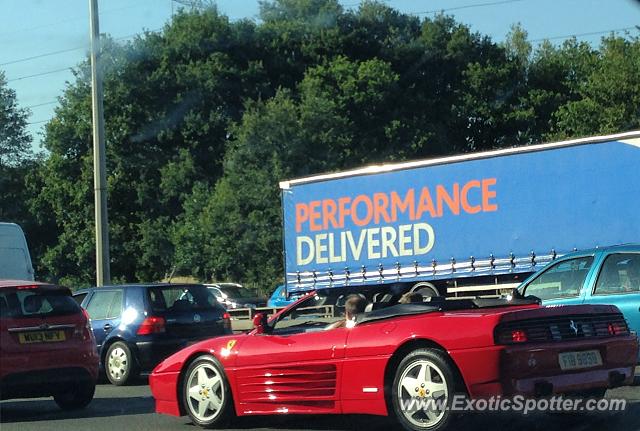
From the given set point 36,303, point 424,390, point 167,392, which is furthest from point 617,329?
point 36,303

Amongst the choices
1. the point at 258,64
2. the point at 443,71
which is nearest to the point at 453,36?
the point at 443,71

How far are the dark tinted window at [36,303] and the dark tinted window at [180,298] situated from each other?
10.6ft

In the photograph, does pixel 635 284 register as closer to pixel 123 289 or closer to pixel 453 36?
pixel 123 289

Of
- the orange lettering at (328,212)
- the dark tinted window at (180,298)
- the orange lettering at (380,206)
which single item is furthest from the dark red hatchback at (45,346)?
the orange lettering at (328,212)

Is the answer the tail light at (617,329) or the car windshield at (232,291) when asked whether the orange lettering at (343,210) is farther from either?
the tail light at (617,329)

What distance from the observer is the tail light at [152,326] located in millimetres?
14938

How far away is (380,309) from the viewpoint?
8.80 meters

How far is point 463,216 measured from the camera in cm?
2242

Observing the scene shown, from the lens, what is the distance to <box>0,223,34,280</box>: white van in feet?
58.1

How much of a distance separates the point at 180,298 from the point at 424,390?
26.5 feet

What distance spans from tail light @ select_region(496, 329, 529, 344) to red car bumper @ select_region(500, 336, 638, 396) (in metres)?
0.05

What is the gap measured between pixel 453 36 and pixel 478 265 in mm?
35114

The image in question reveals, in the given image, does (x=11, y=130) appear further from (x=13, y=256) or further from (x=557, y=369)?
(x=557, y=369)

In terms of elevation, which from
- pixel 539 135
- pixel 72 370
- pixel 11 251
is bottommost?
pixel 72 370
